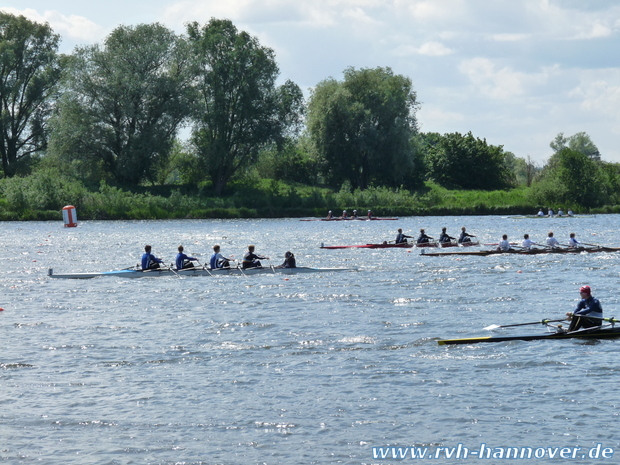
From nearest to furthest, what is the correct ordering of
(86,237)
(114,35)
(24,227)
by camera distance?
(86,237), (24,227), (114,35)

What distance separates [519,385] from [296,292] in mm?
15166

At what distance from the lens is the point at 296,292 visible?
30797mm

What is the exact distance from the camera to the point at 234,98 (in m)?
87.4

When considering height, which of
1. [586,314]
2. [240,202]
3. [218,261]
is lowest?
[586,314]

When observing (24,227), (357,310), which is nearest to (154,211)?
(24,227)

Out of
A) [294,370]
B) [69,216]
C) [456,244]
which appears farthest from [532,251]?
[69,216]

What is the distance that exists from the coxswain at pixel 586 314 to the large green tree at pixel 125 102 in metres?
66.8

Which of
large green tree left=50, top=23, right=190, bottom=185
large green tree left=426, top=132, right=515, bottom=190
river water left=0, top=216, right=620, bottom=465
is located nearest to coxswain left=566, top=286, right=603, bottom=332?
river water left=0, top=216, right=620, bottom=465

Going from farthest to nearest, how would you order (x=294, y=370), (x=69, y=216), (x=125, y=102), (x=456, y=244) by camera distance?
(x=125, y=102)
(x=69, y=216)
(x=456, y=244)
(x=294, y=370)

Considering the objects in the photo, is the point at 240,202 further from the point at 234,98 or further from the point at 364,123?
the point at 364,123

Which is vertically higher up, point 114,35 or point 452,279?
point 114,35

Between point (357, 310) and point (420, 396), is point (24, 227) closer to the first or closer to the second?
point (357, 310)

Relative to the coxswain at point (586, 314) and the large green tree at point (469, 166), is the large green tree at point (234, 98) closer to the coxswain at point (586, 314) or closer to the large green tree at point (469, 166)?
the large green tree at point (469, 166)

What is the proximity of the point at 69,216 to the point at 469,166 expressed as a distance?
5711 cm
